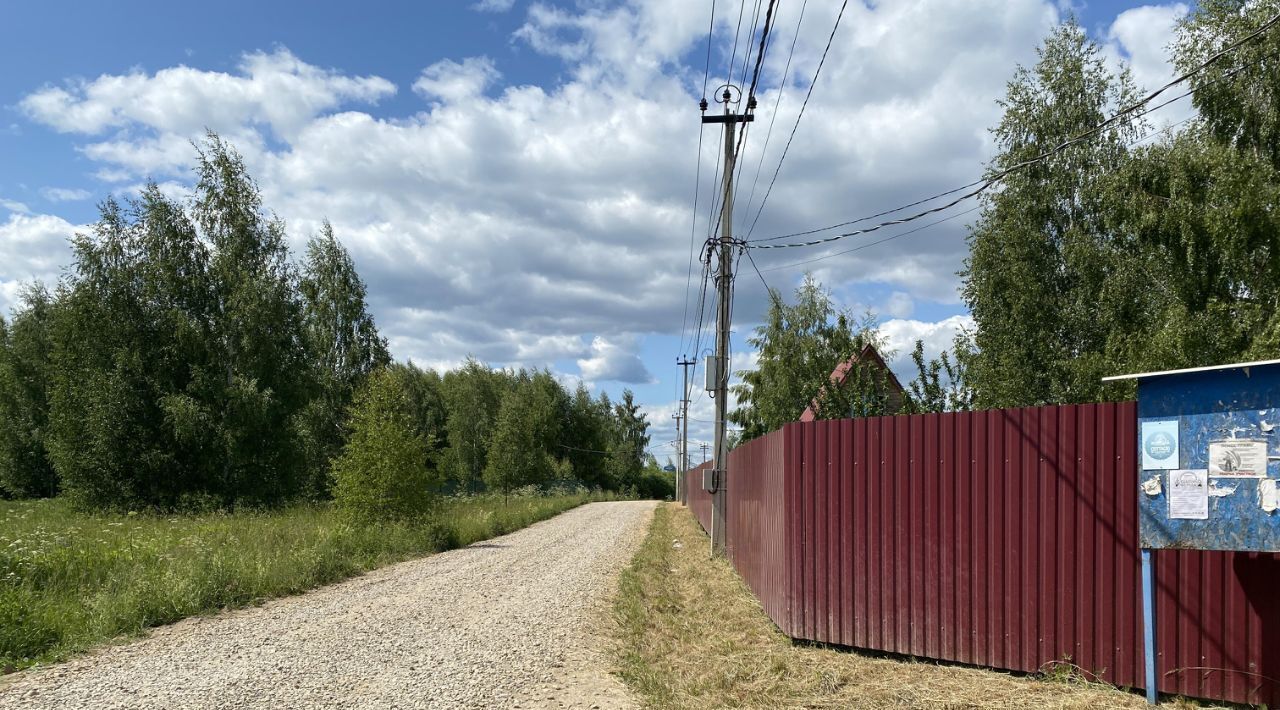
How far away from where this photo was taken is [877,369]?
24234 mm

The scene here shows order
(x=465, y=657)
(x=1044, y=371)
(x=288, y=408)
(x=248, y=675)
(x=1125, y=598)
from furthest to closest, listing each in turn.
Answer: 1. (x=288, y=408)
2. (x=1044, y=371)
3. (x=465, y=657)
4. (x=248, y=675)
5. (x=1125, y=598)

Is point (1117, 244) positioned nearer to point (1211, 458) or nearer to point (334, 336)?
point (1211, 458)

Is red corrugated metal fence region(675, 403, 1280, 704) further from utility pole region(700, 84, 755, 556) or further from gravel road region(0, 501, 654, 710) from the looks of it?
utility pole region(700, 84, 755, 556)

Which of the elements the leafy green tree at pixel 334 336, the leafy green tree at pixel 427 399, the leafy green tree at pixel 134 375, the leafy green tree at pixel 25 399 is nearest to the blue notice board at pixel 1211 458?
the leafy green tree at pixel 134 375

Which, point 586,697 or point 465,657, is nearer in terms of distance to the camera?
point 586,697

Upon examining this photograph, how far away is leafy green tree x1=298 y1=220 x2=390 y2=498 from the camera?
3675 cm

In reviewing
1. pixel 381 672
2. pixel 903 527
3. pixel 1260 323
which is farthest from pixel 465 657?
pixel 1260 323

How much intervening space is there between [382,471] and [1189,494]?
1597cm

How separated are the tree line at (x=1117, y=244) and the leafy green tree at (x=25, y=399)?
38579 mm

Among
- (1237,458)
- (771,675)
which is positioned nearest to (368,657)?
(771,675)

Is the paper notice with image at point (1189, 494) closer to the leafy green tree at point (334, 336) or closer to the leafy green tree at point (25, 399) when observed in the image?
the leafy green tree at point (334, 336)

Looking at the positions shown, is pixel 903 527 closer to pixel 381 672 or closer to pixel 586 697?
pixel 586 697

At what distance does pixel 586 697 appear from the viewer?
6.24m

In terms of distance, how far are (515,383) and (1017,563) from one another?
71898 mm
